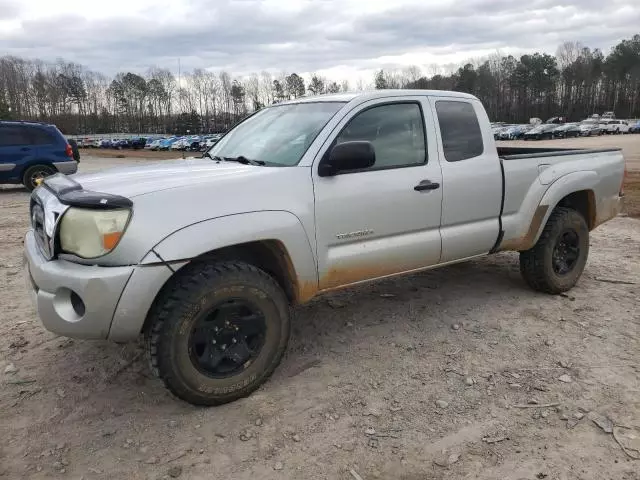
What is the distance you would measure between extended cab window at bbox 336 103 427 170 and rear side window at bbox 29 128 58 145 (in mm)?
12039

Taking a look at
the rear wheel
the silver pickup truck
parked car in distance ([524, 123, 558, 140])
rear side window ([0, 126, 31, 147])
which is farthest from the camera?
parked car in distance ([524, 123, 558, 140])

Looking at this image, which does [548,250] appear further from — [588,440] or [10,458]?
[10,458]

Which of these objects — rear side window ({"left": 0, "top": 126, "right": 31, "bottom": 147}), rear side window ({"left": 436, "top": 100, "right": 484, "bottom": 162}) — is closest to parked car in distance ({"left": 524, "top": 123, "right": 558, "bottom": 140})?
rear side window ({"left": 0, "top": 126, "right": 31, "bottom": 147})

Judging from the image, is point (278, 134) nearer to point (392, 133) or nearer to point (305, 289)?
point (392, 133)

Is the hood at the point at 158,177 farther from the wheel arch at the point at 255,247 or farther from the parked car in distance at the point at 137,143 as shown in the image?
the parked car in distance at the point at 137,143

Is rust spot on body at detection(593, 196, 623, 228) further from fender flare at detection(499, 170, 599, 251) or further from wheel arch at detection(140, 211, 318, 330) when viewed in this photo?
wheel arch at detection(140, 211, 318, 330)

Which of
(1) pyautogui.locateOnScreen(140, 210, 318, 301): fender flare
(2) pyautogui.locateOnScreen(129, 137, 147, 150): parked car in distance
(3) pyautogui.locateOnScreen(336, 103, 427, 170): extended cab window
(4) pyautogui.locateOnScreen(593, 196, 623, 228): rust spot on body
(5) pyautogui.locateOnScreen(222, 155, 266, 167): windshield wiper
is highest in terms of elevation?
(2) pyautogui.locateOnScreen(129, 137, 147, 150): parked car in distance

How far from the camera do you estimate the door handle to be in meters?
3.78

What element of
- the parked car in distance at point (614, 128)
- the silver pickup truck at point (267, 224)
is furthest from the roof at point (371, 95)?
the parked car in distance at point (614, 128)

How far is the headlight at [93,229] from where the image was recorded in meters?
2.72

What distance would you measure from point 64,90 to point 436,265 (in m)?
124

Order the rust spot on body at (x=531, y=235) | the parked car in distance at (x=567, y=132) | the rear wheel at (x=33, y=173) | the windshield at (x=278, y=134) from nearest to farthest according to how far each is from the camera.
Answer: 1. the windshield at (x=278, y=134)
2. the rust spot on body at (x=531, y=235)
3. the rear wheel at (x=33, y=173)
4. the parked car in distance at (x=567, y=132)

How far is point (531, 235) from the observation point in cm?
462

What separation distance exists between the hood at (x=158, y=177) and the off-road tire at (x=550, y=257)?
274 centimetres
